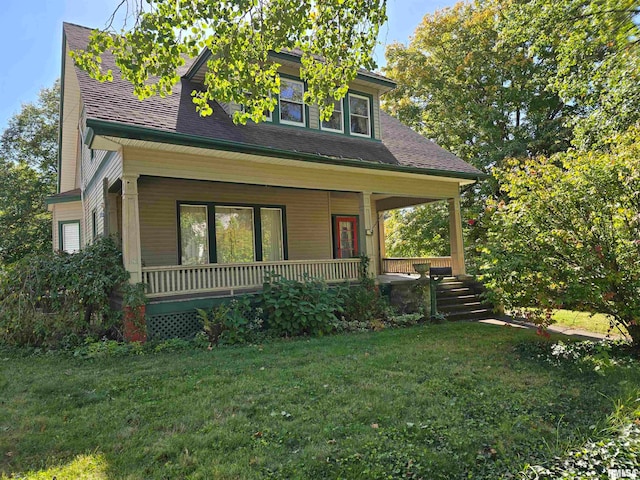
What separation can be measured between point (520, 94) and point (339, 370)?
56.5 feet

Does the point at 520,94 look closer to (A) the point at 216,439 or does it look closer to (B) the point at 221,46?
(B) the point at 221,46

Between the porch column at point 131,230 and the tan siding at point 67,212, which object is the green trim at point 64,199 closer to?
the tan siding at point 67,212

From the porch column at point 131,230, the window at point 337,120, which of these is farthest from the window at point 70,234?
the window at point 337,120

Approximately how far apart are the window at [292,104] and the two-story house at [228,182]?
0.10 ft

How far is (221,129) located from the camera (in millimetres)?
8680

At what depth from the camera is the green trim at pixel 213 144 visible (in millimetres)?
6676

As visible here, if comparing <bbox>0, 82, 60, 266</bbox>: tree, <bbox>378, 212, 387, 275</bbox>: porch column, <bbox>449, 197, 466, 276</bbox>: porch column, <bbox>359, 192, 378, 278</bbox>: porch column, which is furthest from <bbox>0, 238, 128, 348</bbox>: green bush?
<bbox>0, 82, 60, 266</bbox>: tree

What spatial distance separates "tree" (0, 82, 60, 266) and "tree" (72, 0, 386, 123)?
17.1 metres

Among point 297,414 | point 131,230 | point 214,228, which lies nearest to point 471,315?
point 214,228

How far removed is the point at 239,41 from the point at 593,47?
927 centimetres

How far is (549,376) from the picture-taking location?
4941 mm

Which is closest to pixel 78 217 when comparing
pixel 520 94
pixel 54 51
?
pixel 54 51

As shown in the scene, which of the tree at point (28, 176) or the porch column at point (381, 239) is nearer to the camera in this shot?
the porch column at point (381, 239)

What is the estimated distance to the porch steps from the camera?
10016 mm
